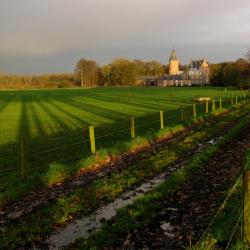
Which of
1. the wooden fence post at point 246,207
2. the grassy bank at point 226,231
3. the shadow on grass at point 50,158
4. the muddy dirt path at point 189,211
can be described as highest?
the wooden fence post at point 246,207

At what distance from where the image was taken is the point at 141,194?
12.1 m

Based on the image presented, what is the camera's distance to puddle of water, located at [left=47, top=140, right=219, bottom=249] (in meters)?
8.79

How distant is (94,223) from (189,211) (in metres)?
2.40

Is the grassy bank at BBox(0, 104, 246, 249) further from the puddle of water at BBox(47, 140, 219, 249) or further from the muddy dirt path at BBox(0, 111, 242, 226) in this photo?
the muddy dirt path at BBox(0, 111, 242, 226)

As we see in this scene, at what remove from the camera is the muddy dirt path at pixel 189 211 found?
8.38 m

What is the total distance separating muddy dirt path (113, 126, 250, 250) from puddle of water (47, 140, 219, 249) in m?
0.19

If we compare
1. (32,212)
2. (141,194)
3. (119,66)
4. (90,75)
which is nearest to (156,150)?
(141,194)

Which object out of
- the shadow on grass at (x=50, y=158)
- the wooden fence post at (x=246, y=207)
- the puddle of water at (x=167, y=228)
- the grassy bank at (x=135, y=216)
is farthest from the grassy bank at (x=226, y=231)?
the shadow on grass at (x=50, y=158)

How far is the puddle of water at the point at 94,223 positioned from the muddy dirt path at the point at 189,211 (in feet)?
0.61

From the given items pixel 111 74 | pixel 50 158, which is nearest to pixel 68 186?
Result: pixel 50 158

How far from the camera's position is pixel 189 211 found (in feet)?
33.3

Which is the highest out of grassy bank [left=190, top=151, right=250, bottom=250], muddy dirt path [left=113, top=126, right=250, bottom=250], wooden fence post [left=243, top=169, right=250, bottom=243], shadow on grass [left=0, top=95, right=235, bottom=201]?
wooden fence post [left=243, top=169, right=250, bottom=243]

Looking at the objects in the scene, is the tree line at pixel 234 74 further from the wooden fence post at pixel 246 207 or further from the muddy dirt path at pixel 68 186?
the wooden fence post at pixel 246 207

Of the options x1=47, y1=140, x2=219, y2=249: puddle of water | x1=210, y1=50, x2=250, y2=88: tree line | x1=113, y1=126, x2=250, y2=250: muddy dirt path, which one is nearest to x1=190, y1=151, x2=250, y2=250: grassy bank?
x1=113, y1=126, x2=250, y2=250: muddy dirt path
